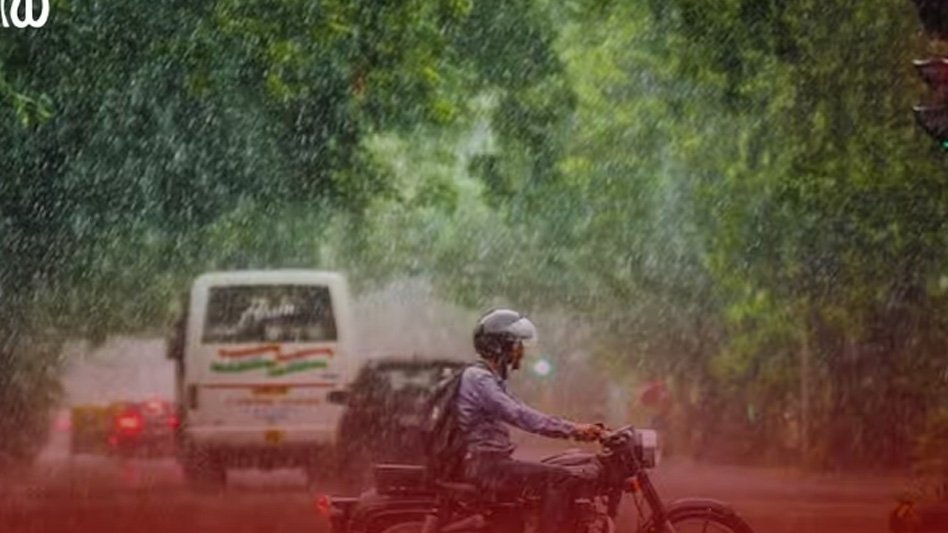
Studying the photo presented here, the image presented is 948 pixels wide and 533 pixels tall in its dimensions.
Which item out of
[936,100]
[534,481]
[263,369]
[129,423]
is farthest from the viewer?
[129,423]

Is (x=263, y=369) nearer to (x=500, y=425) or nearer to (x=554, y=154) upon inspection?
(x=554, y=154)

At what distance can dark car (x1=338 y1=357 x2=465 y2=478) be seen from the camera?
27.2m

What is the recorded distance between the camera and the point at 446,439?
442 inches

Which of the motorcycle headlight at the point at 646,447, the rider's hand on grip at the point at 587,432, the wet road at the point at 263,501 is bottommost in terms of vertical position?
the wet road at the point at 263,501

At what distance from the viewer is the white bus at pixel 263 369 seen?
3244 centimetres

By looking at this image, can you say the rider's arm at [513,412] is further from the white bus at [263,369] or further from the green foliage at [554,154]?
the white bus at [263,369]

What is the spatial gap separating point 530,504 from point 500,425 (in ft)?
1.27

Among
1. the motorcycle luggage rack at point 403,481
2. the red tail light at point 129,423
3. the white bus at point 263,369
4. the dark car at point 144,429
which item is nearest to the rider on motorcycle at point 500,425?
the motorcycle luggage rack at point 403,481

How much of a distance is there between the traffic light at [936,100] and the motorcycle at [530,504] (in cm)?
320

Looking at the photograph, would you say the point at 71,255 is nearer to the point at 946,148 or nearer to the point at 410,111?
the point at 410,111

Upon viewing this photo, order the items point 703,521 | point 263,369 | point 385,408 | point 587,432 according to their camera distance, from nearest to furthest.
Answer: point 587,432
point 703,521
point 385,408
point 263,369

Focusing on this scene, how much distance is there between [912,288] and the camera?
117 feet

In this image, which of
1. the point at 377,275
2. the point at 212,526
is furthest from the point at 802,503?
the point at 377,275

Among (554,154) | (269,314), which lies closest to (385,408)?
(269,314)
